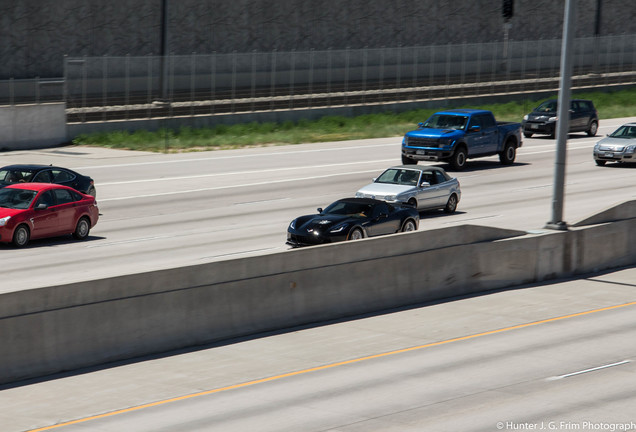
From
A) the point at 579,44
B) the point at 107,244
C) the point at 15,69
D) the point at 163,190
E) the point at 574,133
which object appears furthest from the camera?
the point at 579,44

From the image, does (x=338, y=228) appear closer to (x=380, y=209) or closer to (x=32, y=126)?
(x=380, y=209)

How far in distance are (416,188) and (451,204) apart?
1869 millimetres

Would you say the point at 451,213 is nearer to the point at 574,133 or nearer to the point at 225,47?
the point at 574,133

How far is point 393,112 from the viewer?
53.9 metres

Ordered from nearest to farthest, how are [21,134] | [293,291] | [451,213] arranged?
[293,291]
[451,213]
[21,134]

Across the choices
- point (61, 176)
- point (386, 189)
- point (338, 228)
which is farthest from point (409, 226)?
point (61, 176)

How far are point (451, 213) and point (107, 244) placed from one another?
10134 millimetres

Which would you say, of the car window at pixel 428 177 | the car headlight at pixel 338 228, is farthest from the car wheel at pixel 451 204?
the car headlight at pixel 338 228

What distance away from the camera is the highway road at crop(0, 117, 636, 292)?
75.0 ft

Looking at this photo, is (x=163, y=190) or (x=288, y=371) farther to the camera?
(x=163, y=190)

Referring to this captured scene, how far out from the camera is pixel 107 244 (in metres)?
24.4

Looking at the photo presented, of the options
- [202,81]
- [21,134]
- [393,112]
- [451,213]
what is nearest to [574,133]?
[393,112]

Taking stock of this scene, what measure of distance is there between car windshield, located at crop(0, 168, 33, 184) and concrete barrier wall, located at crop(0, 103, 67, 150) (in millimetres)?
14205

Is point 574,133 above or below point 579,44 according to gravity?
below
